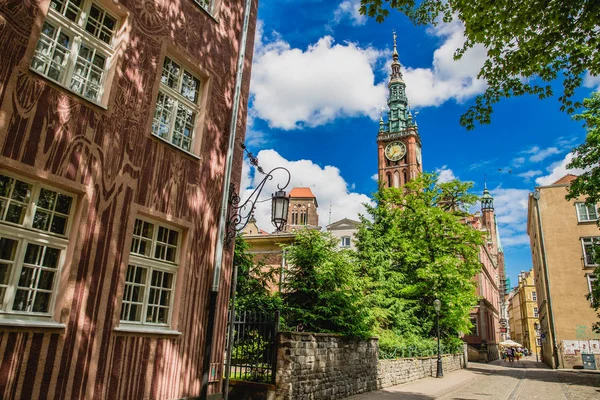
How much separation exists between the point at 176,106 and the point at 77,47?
6.88 feet

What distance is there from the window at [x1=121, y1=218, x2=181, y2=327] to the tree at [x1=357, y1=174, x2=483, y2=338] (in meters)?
17.1

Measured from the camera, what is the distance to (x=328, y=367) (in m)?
10.9

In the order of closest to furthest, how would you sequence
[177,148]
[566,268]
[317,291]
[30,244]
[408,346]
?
[30,244] < [177,148] < [317,291] < [408,346] < [566,268]

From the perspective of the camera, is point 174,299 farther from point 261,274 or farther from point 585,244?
point 585,244

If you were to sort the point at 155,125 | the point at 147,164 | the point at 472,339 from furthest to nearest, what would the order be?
1. the point at 472,339
2. the point at 155,125
3. the point at 147,164

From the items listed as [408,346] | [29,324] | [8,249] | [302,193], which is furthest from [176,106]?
[302,193]

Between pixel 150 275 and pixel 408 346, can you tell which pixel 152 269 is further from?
pixel 408 346

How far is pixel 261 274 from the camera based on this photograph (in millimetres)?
15164

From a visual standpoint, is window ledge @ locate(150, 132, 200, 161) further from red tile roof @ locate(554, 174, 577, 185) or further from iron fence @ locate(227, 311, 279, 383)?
red tile roof @ locate(554, 174, 577, 185)

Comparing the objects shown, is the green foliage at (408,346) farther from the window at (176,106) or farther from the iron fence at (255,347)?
the window at (176,106)

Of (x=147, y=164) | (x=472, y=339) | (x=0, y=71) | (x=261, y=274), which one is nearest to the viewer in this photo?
(x=0, y=71)

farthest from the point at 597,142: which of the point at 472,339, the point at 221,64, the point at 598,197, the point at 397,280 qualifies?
the point at 472,339

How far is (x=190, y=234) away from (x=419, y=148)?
251ft

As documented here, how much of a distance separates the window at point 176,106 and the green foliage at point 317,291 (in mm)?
5888
